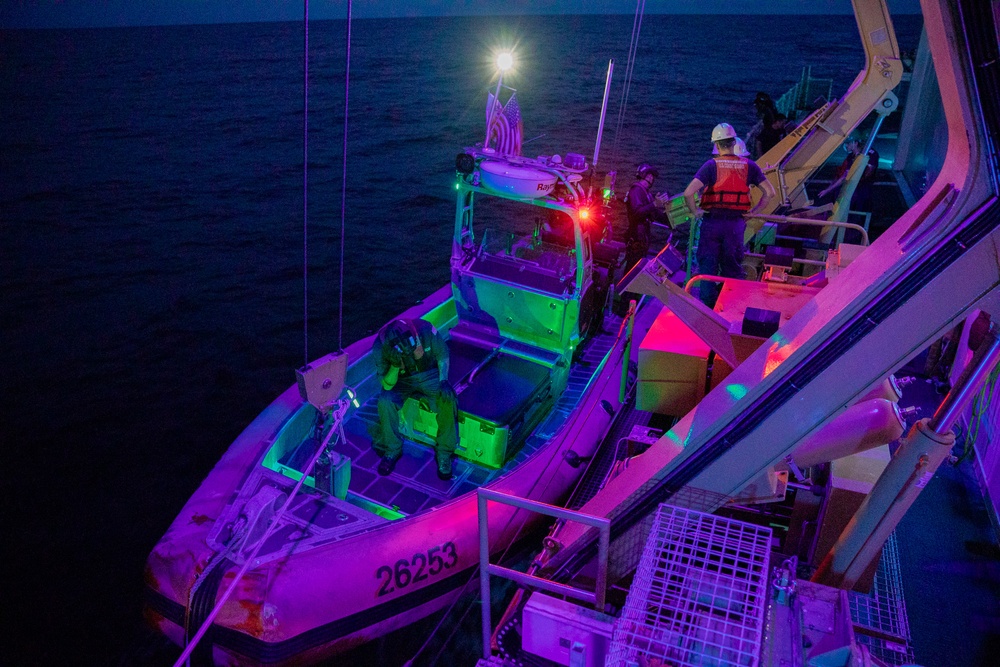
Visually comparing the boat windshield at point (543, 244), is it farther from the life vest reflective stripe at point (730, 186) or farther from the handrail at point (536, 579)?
the handrail at point (536, 579)

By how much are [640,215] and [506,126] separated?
3633mm

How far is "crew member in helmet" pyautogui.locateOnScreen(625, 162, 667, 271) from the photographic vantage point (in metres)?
9.06

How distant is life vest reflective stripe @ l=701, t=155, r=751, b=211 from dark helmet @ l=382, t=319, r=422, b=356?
3051 millimetres

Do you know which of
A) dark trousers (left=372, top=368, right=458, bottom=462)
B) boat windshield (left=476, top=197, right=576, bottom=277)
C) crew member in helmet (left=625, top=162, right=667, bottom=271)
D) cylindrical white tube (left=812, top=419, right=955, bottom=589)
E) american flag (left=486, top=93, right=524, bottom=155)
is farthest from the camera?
crew member in helmet (left=625, top=162, right=667, bottom=271)

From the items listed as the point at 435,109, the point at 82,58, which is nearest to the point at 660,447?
the point at 435,109

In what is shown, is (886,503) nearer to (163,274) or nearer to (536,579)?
(536,579)

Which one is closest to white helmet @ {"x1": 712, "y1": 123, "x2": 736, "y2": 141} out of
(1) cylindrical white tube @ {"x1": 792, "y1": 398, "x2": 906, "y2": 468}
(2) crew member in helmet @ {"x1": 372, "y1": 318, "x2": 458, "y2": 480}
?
(2) crew member in helmet @ {"x1": 372, "y1": 318, "x2": 458, "y2": 480}

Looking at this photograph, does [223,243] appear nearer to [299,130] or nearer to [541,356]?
[541,356]

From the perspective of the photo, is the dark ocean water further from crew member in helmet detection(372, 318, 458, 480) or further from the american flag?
crew member in helmet detection(372, 318, 458, 480)

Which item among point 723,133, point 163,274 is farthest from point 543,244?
point 163,274

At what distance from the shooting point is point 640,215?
9.21m

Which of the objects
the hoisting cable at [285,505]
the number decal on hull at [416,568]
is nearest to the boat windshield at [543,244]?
the hoisting cable at [285,505]

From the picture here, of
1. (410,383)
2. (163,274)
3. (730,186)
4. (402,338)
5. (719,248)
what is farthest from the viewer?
(163,274)

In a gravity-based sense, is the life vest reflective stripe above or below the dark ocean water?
above
